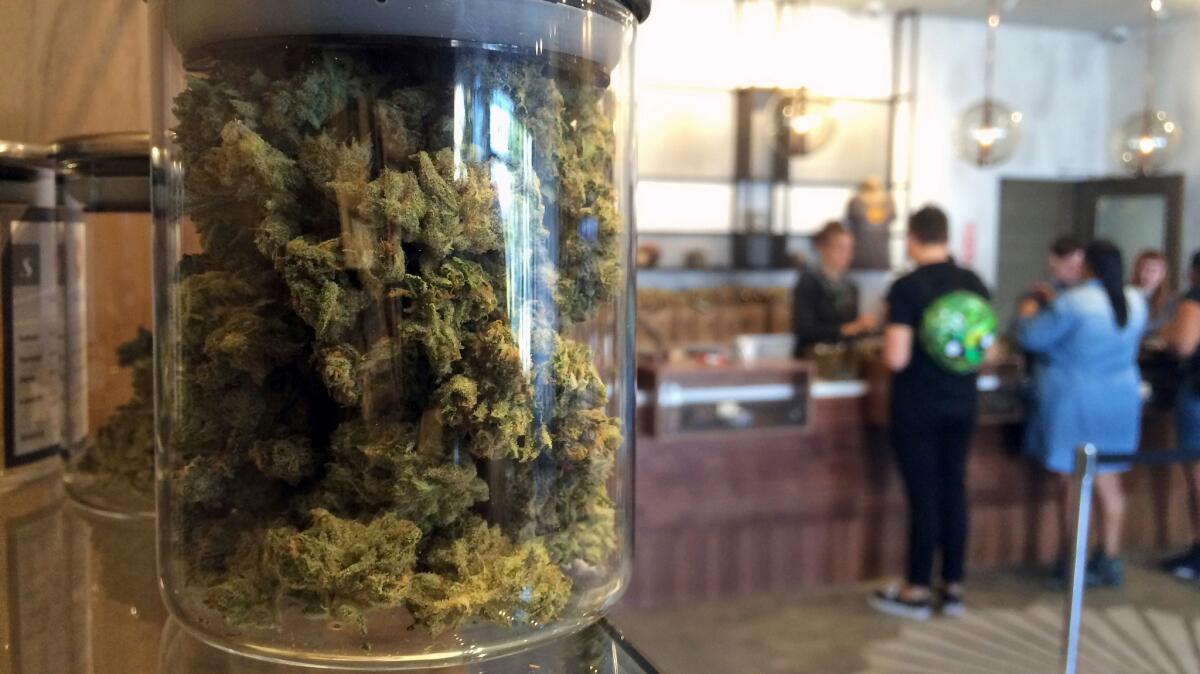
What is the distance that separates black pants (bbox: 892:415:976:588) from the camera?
9.78 feet

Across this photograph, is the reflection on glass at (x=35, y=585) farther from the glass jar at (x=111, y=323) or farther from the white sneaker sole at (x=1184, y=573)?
the white sneaker sole at (x=1184, y=573)

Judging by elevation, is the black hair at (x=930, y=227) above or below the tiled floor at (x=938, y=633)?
above

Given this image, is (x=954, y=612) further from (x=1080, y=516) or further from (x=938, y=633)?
(x=1080, y=516)

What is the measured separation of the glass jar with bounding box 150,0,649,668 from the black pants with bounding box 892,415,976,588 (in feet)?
8.93

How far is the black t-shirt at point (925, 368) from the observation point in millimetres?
2811

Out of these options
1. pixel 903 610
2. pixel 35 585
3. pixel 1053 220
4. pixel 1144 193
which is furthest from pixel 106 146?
Answer: pixel 1053 220

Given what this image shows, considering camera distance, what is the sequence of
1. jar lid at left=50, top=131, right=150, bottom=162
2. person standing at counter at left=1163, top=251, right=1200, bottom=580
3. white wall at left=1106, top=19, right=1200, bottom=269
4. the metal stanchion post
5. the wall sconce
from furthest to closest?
white wall at left=1106, top=19, right=1200, bottom=269
the wall sconce
person standing at counter at left=1163, top=251, right=1200, bottom=580
the metal stanchion post
jar lid at left=50, top=131, right=150, bottom=162

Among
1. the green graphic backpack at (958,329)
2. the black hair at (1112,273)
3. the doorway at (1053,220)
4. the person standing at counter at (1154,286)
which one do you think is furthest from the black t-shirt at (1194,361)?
the doorway at (1053,220)

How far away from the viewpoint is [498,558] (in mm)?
420

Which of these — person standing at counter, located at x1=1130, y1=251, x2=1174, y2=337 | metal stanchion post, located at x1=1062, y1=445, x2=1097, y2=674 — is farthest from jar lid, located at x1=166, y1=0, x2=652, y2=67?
person standing at counter, located at x1=1130, y1=251, x2=1174, y2=337

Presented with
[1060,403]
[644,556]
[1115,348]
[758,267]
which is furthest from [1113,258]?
[758,267]

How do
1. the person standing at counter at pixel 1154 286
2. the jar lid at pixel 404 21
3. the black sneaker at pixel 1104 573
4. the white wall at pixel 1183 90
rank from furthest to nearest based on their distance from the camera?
the white wall at pixel 1183 90 → the person standing at counter at pixel 1154 286 → the black sneaker at pixel 1104 573 → the jar lid at pixel 404 21

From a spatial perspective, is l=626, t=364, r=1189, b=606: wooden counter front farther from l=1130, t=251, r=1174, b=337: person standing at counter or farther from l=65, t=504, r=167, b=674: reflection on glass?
l=65, t=504, r=167, b=674: reflection on glass

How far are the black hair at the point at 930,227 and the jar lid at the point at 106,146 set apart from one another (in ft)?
8.27
